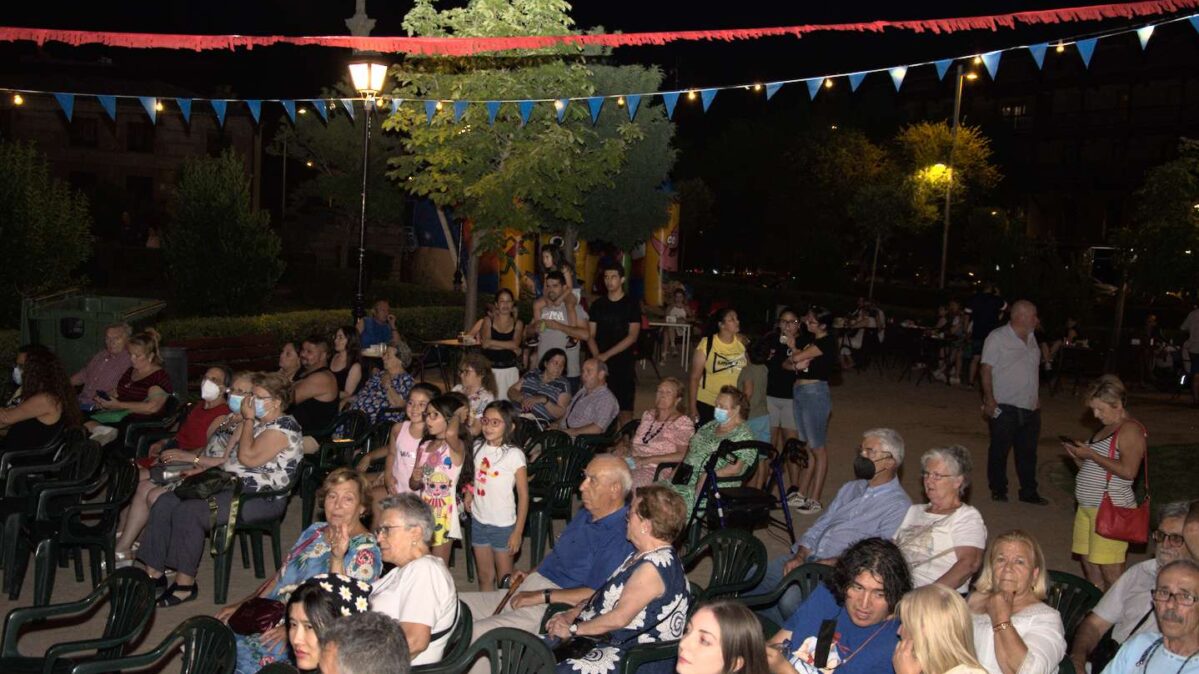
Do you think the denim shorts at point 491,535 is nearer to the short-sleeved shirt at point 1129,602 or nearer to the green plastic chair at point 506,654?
the green plastic chair at point 506,654

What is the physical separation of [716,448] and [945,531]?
7.38 feet

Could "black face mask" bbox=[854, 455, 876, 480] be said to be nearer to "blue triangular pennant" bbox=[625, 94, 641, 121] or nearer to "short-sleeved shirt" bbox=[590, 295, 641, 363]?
"short-sleeved shirt" bbox=[590, 295, 641, 363]

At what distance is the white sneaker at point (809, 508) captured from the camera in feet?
30.6

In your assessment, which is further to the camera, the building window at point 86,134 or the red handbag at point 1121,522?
the building window at point 86,134

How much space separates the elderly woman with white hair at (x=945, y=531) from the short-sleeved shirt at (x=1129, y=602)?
23.7 inches

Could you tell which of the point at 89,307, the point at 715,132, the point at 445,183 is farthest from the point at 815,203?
the point at 89,307

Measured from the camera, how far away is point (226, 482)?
22.3 feet

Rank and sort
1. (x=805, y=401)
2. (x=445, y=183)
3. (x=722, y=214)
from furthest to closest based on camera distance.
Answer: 1. (x=722, y=214)
2. (x=445, y=183)
3. (x=805, y=401)

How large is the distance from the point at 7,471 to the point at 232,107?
3902 centimetres

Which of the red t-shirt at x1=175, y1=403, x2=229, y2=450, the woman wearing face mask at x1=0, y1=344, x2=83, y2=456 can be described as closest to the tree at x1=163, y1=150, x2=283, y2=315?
the red t-shirt at x1=175, y1=403, x2=229, y2=450

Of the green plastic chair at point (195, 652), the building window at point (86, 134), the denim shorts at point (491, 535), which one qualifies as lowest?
the denim shorts at point (491, 535)

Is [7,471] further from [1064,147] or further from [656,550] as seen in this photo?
[1064,147]

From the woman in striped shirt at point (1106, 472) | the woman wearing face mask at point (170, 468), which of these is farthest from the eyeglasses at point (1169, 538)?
the woman wearing face mask at point (170, 468)

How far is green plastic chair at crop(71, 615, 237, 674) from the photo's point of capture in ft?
13.4
